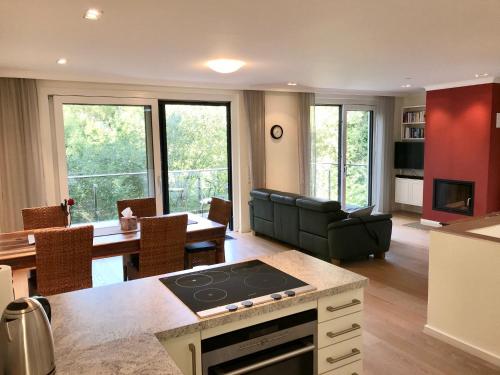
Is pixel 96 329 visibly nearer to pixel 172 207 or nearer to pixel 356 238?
pixel 356 238

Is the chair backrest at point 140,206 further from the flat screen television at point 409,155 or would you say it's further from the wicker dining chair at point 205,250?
the flat screen television at point 409,155

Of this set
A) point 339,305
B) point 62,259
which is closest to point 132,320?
point 339,305

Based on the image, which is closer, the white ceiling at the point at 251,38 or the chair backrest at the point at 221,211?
the white ceiling at the point at 251,38

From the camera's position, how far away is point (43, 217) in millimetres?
3854

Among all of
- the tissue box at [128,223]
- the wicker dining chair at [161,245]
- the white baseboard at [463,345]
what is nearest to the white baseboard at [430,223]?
the white baseboard at [463,345]

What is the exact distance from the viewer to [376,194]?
8469mm

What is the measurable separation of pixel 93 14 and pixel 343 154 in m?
6.12

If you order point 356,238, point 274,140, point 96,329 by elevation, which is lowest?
point 356,238

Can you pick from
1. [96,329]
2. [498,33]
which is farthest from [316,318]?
[498,33]

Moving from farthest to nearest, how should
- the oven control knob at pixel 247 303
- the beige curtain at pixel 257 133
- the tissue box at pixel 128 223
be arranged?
the beige curtain at pixel 257 133 < the tissue box at pixel 128 223 < the oven control knob at pixel 247 303

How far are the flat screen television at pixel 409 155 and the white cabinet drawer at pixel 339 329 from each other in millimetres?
6713

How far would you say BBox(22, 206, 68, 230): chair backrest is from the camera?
3786mm

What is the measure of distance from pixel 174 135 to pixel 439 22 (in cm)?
413

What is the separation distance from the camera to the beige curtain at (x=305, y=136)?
7129 millimetres
